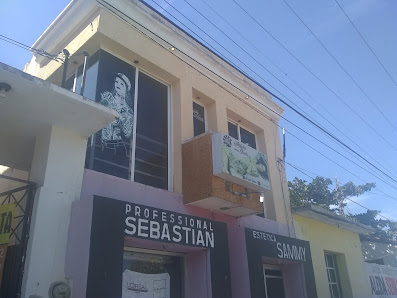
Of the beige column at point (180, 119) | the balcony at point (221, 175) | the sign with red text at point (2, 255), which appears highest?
the beige column at point (180, 119)

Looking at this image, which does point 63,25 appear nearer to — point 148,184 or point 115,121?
point 115,121

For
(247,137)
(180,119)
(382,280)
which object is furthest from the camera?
(382,280)

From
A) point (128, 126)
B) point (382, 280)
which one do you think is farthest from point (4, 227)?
point (382, 280)

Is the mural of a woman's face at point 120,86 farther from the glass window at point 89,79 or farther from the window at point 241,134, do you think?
the window at point 241,134

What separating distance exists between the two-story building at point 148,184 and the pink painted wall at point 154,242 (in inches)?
0.8

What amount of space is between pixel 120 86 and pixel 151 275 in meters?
3.56

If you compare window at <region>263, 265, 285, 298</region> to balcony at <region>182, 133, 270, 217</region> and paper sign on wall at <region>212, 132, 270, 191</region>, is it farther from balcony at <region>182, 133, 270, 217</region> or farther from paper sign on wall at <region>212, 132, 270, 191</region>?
paper sign on wall at <region>212, 132, 270, 191</region>

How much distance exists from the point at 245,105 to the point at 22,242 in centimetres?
704

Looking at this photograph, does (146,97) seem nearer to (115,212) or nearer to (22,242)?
(115,212)

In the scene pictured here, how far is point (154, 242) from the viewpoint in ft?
19.9

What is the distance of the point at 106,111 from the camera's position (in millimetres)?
5391

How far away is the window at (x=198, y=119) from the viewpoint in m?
8.87

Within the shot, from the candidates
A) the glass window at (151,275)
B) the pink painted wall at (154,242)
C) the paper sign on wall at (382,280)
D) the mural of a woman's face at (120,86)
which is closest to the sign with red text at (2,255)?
the pink painted wall at (154,242)

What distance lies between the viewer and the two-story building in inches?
204
